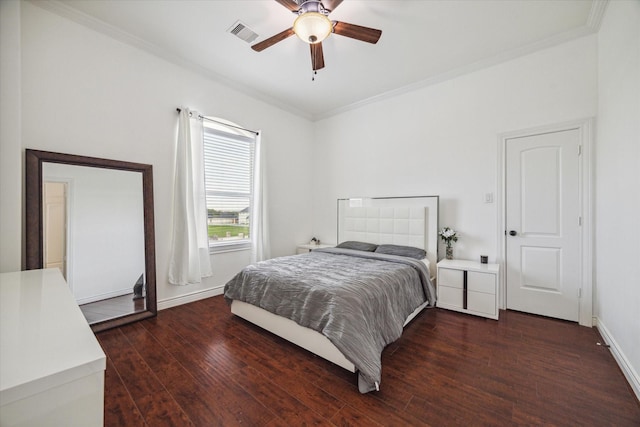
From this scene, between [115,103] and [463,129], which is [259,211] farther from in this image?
[463,129]


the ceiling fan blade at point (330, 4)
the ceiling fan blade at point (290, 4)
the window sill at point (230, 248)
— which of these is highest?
the ceiling fan blade at point (290, 4)

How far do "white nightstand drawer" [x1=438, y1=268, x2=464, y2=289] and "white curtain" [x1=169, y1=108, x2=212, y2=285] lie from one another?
2.92 meters

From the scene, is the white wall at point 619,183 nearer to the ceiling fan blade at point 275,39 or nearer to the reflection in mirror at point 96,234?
the ceiling fan blade at point 275,39

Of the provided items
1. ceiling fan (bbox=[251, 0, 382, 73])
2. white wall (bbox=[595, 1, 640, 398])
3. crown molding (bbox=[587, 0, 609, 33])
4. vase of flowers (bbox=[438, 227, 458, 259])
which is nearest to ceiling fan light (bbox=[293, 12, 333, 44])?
ceiling fan (bbox=[251, 0, 382, 73])

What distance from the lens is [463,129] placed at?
3438mm

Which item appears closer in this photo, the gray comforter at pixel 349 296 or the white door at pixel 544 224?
the gray comforter at pixel 349 296

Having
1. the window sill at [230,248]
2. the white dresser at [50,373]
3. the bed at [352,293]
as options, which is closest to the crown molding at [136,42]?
the window sill at [230,248]

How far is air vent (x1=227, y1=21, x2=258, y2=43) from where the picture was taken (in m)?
2.62

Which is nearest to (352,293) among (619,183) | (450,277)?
(450,277)

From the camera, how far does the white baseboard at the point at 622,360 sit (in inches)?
67.2

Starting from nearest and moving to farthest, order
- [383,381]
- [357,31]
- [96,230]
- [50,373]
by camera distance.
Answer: [50,373] → [383,381] → [357,31] → [96,230]

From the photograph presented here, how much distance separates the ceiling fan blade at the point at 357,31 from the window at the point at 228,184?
6.97ft

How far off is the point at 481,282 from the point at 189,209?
3.47 m

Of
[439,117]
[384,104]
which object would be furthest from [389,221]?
[384,104]
